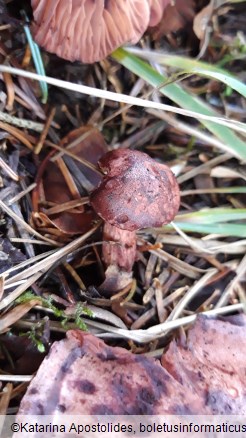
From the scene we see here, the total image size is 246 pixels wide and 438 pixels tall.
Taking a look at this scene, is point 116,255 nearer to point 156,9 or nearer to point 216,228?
point 216,228

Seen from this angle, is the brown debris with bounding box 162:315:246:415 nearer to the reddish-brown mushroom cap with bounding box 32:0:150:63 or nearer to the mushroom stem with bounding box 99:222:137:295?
the mushroom stem with bounding box 99:222:137:295

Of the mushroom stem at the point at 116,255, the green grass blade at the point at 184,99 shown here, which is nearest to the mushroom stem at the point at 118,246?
the mushroom stem at the point at 116,255

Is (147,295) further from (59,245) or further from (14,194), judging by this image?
(14,194)

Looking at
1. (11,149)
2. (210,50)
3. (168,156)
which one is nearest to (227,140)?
(168,156)
